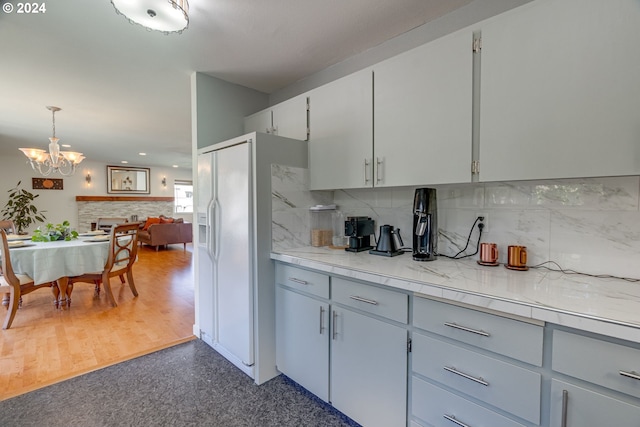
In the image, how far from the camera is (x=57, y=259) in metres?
Result: 3.14

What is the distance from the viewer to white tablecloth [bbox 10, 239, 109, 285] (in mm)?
3025

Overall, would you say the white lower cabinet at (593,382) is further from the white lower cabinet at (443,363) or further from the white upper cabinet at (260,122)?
the white upper cabinet at (260,122)

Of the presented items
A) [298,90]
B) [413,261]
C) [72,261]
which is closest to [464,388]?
[413,261]

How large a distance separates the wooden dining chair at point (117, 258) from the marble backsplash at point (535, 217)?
2.67 meters

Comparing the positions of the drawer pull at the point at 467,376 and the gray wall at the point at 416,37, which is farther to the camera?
the gray wall at the point at 416,37

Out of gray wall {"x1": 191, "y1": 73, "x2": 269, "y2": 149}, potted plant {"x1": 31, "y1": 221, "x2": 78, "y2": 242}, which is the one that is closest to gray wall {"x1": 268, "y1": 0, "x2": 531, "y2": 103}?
gray wall {"x1": 191, "y1": 73, "x2": 269, "y2": 149}

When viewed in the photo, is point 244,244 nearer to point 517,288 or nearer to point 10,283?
point 517,288

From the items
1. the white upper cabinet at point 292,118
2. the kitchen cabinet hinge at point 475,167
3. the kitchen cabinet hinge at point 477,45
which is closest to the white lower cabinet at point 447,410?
the kitchen cabinet hinge at point 475,167

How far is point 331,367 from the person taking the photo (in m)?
1.71

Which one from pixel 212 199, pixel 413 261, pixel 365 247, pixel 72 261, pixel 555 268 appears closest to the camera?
pixel 555 268

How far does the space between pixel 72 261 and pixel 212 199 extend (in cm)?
220

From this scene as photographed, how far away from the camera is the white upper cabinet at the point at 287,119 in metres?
2.29

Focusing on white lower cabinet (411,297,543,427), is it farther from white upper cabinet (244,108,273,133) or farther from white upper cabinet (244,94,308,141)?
white upper cabinet (244,108,273,133)

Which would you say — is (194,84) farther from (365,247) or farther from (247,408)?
(247,408)
